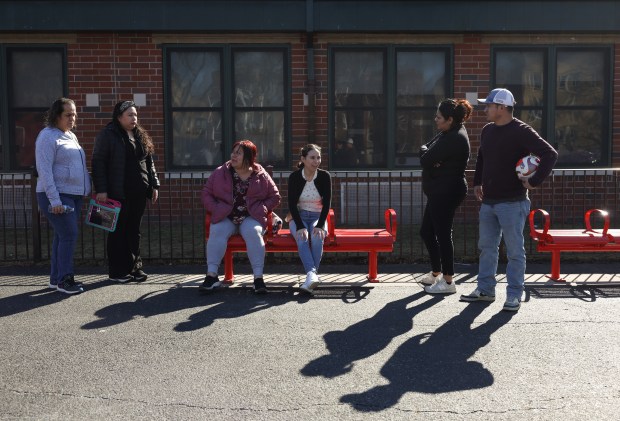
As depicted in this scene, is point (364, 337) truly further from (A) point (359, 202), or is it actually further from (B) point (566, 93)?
(B) point (566, 93)

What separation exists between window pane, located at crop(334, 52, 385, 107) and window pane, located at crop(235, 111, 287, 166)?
108 centimetres

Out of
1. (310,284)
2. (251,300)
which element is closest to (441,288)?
(310,284)

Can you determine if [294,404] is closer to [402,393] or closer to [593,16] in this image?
[402,393]

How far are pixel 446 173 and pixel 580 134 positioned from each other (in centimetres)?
677

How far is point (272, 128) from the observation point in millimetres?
12477

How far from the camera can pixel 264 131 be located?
12.5m

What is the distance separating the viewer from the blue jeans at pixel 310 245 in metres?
7.27

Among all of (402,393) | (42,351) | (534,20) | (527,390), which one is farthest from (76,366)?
(534,20)

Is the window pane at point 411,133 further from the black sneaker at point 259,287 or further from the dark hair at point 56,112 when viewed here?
the dark hair at point 56,112

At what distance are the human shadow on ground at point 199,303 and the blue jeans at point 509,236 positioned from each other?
4.12ft

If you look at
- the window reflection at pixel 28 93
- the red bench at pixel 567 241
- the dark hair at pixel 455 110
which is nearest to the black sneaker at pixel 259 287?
the dark hair at pixel 455 110

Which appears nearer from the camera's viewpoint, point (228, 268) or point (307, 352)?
point (307, 352)

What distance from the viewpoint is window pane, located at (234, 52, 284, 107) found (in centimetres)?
1232

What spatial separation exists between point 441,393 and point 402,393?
228mm
